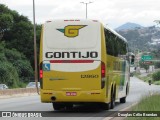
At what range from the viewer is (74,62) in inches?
765

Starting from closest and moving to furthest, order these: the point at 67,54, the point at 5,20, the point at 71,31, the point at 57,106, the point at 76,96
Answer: the point at 76,96 < the point at 67,54 < the point at 71,31 < the point at 57,106 < the point at 5,20

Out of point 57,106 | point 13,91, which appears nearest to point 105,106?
point 57,106

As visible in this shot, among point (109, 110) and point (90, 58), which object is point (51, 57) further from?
point (109, 110)

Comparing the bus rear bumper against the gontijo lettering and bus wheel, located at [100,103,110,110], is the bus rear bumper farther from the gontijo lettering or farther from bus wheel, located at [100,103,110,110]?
bus wheel, located at [100,103,110,110]

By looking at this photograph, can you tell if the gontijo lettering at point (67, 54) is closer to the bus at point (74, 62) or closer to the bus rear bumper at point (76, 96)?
the bus at point (74, 62)

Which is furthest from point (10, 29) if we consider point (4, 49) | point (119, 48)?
point (119, 48)

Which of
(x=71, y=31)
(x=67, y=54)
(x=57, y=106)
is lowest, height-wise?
(x=57, y=106)

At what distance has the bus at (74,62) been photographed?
19.3 meters

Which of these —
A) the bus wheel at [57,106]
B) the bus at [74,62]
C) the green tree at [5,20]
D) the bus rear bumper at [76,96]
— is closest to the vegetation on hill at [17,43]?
the green tree at [5,20]

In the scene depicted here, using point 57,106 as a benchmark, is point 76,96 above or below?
above

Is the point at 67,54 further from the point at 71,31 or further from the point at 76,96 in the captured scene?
the point at 76,96

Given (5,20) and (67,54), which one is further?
(5,20)

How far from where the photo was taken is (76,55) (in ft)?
64.1

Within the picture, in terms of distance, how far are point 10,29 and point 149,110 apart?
210 ft
